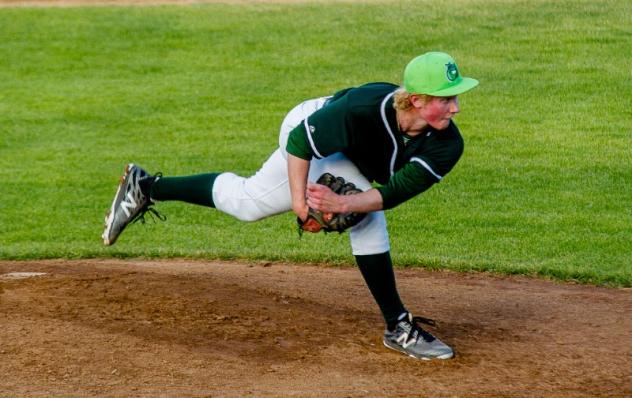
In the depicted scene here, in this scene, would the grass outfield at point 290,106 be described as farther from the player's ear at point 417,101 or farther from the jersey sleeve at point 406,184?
the player's ear at point 417,101

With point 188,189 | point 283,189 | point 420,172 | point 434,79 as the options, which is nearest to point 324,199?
point 420,172

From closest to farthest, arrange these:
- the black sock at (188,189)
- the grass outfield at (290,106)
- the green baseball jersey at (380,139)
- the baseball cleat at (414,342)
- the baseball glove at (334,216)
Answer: the green baseball jersey at (380,139) → the baseball glove at (334,216) → the baseball cleat at (414,342) → the black sock at (188,189) → the grass outfield at (290,106)

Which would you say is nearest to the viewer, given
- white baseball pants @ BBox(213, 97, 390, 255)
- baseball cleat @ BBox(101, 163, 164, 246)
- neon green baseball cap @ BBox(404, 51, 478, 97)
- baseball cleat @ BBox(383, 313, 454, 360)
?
neon green baseball cap @ BBox(404, 51, 478, 97)

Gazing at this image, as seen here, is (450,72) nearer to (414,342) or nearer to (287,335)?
(414,342)

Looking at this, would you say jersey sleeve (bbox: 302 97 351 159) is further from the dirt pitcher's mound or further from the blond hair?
the dirt pitcher's mound

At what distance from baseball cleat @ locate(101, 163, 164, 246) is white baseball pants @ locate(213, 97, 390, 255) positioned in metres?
0.57

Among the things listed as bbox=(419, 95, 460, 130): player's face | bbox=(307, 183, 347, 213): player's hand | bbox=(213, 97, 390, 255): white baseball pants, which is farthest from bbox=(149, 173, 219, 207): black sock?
bbox=(419, 95, 460, 130): player's face

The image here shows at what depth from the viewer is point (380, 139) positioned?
5.74 meters

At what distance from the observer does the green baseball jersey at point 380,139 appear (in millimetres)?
5617

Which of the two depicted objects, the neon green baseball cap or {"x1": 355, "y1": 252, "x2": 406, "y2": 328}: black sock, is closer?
the neon green baseball cap

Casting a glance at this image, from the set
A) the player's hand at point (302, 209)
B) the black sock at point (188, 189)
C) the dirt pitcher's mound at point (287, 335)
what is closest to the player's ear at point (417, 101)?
the player's hand at point (302, 209)

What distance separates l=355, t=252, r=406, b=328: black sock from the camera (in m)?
6.01

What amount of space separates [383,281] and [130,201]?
1.75 metres

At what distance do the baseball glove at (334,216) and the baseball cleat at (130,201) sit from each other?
1434 mm
